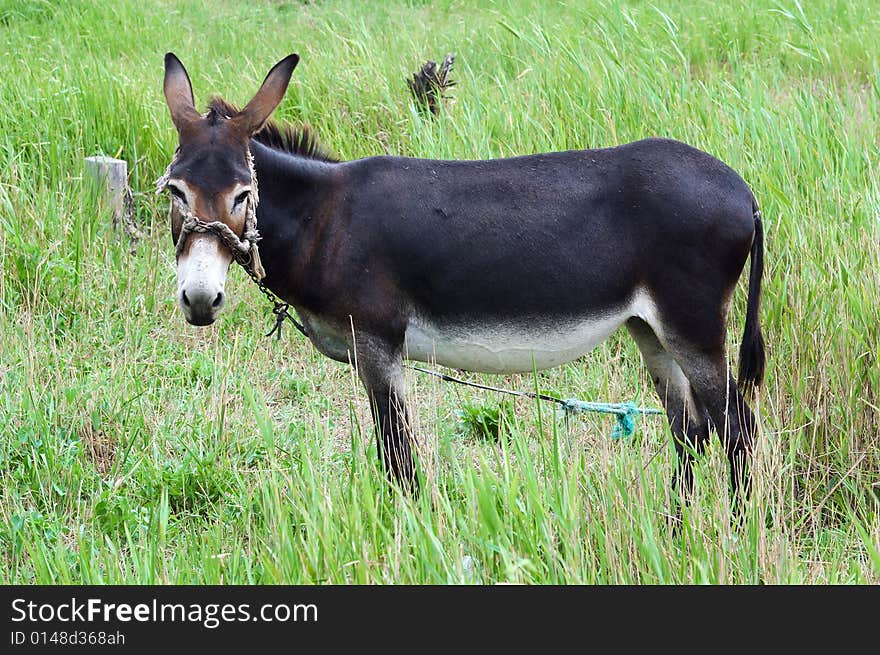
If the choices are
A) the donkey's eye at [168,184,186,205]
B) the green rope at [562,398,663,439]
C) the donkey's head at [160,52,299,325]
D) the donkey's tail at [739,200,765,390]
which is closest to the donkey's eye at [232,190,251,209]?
the donkey's head at [160,52,299,325]

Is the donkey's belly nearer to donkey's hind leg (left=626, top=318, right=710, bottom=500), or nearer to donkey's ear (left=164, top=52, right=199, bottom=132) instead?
donkey's hind leg (left=626, top=318, right=710, bottom=500)

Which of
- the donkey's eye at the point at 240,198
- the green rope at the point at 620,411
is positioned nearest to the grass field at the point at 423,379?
the green rope at the point at 620,411

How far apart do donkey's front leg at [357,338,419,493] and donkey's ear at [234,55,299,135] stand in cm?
77

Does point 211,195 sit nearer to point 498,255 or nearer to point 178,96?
point 178,96

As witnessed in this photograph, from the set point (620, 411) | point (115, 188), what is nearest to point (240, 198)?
point (620, 411)

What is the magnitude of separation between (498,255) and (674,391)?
0.88m

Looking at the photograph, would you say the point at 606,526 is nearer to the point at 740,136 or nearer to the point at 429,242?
the point at 429,242

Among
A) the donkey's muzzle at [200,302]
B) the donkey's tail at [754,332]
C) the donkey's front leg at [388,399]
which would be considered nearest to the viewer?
the donkey's muzzle at [200,302]

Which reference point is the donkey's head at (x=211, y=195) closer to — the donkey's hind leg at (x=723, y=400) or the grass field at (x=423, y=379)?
the grass field at (x=423, y=379)

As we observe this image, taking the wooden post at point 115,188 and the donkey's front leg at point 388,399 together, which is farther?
the wooden post at point 115,188

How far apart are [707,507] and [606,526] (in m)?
0.34

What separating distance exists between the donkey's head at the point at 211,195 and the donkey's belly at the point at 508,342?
2.18ft

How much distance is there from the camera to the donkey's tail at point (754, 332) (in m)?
3.50
